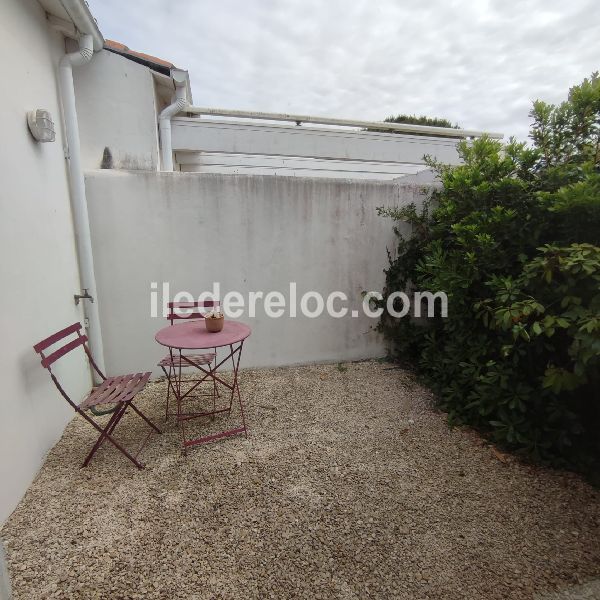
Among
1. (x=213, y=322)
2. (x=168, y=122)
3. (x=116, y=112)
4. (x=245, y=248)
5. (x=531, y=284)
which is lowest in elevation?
(x=213, y=322)

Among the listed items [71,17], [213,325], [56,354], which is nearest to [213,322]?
[213,325]

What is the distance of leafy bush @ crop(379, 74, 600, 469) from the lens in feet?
8.27

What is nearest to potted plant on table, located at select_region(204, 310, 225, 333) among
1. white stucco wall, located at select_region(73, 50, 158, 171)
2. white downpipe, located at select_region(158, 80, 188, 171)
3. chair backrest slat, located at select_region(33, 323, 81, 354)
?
chair backrest slat, located at select_region(33, 323, 81, 354)

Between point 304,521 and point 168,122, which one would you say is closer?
point 304,521

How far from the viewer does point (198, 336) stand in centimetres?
338

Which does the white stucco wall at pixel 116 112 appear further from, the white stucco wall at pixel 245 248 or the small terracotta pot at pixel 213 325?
the small terracotta pot at pixel 213 325

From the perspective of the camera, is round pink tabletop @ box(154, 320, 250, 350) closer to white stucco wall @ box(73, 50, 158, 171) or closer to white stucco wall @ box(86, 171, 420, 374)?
white stucco wall @ box(86, 171, 420, 374)

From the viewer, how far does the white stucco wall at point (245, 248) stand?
416 cm

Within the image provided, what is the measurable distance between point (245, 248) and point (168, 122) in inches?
144

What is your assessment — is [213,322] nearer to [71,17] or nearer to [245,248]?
[245,248]

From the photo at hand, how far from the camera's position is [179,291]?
14.6 ft

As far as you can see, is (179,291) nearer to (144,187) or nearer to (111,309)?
(111,309)

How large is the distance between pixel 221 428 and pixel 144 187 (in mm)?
3114

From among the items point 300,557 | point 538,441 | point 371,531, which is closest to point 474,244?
point 538,441
